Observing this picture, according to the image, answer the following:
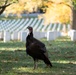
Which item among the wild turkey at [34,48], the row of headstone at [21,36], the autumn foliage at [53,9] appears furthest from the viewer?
the autumn foliage at [53,9]

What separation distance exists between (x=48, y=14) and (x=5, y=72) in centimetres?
2755

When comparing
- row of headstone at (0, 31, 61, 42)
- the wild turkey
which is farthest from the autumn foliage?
the wild turkey

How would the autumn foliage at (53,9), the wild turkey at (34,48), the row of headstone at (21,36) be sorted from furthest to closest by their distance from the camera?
the autumn foliage at (53,9)
the row of headstone at (21,36)
the wild turkey at (34,48)

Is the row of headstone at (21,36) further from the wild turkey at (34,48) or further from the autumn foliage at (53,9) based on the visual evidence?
the wild turkey at (34,48)

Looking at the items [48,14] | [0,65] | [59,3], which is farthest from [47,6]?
[0,65]

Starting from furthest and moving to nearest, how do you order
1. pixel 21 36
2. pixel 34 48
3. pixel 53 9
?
pixel 53 9, pixel 21 36, pixel 34 48

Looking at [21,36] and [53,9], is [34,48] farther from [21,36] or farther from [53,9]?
[53,9]

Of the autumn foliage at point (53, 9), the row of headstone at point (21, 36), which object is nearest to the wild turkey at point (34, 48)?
the row of headstone at point (21, 36)

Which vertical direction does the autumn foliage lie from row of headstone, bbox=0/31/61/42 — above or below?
above

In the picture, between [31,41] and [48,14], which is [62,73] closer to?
[31,41]

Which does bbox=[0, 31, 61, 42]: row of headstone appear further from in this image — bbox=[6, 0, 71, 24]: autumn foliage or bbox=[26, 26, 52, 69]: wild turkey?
bbox=[26, 26, 52, 69]: wild turkey

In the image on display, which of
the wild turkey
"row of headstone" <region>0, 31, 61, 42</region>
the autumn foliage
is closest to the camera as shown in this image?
the wild turkey

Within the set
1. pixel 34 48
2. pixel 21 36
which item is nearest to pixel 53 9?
pixel 21 36

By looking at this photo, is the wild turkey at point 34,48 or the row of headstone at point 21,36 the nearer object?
the wild turkey at point 34,48
